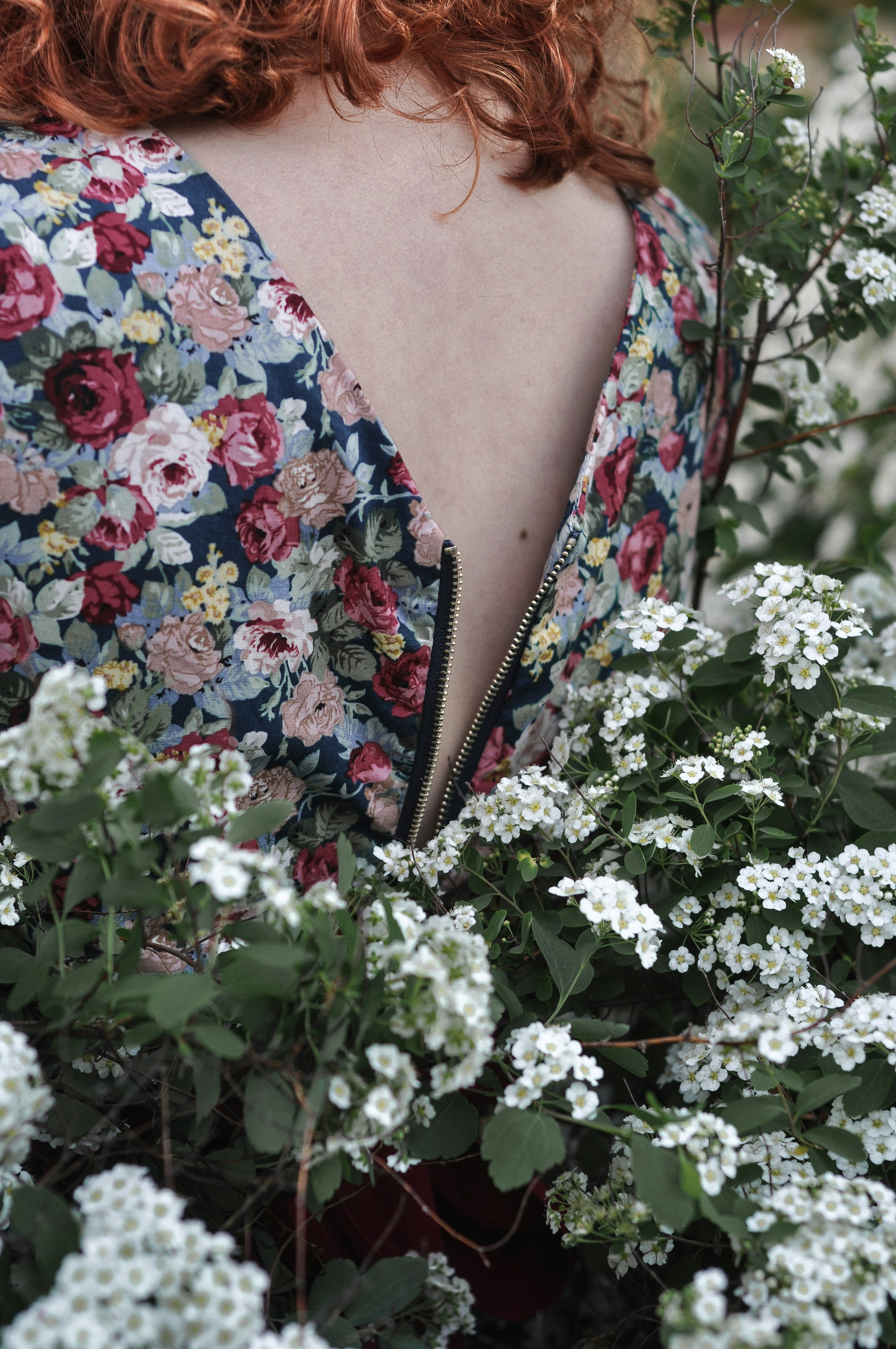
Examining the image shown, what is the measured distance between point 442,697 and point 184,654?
271mm

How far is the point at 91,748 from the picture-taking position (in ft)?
2.04

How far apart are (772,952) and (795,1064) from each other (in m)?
0.09

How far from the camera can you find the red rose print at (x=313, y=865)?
40.6 inches

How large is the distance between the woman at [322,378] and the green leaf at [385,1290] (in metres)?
0.39

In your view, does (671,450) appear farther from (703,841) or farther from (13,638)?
(13,638)

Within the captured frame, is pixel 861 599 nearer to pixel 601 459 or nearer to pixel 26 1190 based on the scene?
pixel 601 459

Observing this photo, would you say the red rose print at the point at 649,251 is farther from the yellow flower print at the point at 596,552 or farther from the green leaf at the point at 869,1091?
the green leaf at the point at 869,1091

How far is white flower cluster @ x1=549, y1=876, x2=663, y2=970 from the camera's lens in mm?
780

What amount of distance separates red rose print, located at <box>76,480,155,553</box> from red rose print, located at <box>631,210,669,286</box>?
24.8 inches

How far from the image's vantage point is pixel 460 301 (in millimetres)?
973

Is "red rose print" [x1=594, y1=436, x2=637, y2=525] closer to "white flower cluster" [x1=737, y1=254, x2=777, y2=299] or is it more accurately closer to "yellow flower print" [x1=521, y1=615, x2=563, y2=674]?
"yellow flower print" [x1=521, y1=615, x2=563, y2=674]

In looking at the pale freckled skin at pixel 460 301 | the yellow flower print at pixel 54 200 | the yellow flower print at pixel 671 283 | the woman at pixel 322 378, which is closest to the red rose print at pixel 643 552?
the woman at pixel 322 378

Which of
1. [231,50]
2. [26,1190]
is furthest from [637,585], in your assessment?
[26,1190]

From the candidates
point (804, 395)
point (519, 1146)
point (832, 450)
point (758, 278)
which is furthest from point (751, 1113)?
point (832, 450)
